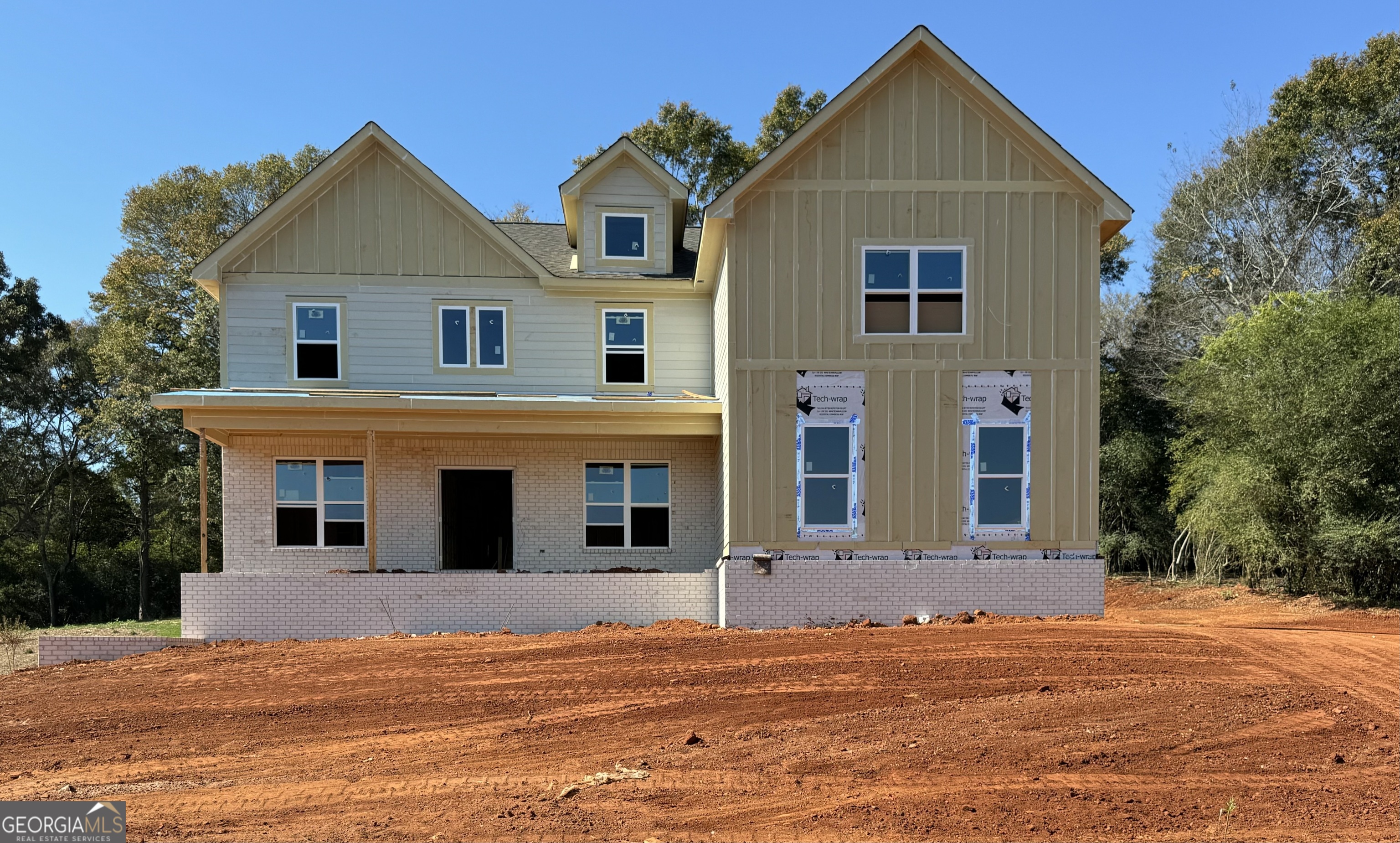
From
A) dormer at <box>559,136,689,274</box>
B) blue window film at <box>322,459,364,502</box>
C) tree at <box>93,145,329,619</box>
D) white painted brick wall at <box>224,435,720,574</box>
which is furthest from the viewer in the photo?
tree at <box>93,145,329,619</box>

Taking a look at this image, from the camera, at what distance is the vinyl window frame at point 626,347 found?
1828 cm

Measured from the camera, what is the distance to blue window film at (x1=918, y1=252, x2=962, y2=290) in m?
14.6

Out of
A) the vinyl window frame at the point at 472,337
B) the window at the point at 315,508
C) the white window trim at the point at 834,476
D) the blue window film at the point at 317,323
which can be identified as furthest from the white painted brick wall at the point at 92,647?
the white window trim at the point at 834,476

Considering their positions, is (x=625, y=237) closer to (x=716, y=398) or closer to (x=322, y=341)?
(x=716, y=398)

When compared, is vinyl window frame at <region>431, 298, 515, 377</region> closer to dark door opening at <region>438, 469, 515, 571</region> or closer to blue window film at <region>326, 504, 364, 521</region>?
dark door opening at <region>438, 469, 515, 571</region>

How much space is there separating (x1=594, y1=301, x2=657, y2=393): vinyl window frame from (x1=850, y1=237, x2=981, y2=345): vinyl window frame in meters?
4.89

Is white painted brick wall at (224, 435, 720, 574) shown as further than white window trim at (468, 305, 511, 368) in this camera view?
No

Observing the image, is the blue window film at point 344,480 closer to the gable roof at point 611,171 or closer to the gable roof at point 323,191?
the gable roof at point 323,191

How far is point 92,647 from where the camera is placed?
14242 mm

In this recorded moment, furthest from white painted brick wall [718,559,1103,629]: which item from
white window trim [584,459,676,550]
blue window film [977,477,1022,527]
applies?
white window trim [584,459,676,550]

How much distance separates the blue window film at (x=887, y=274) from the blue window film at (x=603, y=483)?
5840 mm

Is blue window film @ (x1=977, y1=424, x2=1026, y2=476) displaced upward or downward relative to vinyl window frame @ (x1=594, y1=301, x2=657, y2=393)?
downward

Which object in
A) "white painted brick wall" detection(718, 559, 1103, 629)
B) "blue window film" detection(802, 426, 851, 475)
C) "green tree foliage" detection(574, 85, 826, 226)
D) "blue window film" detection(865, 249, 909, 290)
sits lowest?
"white painted brick wall" detection(718, 559, 1103, 629)
